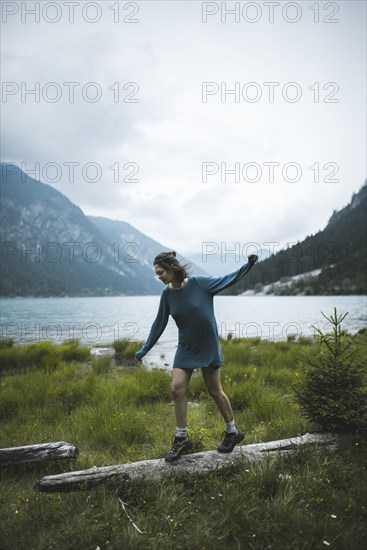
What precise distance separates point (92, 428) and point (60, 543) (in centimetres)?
243

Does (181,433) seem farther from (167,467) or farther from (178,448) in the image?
(167,467)

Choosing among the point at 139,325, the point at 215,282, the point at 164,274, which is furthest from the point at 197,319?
the point at 139,325

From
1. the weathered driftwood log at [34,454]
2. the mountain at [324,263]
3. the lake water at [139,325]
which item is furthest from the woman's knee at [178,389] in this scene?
the mountain at [324,263]

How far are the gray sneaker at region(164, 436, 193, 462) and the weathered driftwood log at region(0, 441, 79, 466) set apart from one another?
1213 mm

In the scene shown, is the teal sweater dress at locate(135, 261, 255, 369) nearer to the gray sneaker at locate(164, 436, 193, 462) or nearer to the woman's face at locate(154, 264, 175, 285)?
the woman's face at locate(154, 264, 175, 285)

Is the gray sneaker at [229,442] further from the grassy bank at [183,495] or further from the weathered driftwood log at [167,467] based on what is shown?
the grassy bank at [183,495]

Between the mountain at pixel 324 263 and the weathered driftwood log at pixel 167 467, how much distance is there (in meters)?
118

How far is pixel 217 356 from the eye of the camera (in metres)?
3.87

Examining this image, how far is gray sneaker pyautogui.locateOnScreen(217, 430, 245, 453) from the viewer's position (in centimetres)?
373

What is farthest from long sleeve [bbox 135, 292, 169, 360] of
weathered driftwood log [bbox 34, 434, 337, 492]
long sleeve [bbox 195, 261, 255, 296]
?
weathered driftwood log [bbox 34, 434, 337, 492]

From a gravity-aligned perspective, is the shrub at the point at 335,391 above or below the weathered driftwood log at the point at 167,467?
above

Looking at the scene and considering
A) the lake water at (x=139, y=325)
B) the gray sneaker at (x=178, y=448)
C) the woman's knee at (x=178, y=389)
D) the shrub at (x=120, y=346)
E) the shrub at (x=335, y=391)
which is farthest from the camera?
the lake water at (x=139, y=325)

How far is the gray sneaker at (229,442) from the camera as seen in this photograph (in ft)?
12.3

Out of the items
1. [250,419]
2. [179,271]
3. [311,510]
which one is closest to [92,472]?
[311,510]
